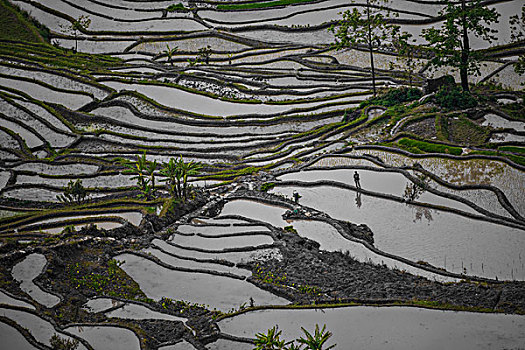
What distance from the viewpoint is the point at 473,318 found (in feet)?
27.8

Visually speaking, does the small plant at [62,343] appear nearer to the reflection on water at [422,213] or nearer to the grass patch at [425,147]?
the reflection on water at [422,213]

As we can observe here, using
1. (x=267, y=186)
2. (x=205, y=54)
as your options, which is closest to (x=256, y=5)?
(x=205, y=54)

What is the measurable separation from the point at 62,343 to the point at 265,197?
749 cm

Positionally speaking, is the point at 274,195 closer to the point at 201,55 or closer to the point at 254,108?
the point at 254,108

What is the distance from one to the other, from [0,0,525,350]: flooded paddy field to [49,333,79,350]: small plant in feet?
0.16

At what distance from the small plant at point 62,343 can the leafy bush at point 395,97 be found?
15.3m

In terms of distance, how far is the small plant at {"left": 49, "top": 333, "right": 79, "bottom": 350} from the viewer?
8625 millimetres

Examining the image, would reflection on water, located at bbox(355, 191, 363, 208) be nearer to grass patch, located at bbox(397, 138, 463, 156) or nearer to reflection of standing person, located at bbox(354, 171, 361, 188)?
reflection of standing person, located at bbox(354, 171, 361, 188)

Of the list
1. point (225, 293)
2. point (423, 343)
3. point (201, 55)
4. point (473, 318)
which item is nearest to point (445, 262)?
point (473, 318)

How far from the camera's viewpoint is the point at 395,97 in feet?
69.8

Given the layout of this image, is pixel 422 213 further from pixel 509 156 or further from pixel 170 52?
pixel 170 52

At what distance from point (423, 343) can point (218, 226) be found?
21.6 feet

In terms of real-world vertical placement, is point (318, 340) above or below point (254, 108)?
below

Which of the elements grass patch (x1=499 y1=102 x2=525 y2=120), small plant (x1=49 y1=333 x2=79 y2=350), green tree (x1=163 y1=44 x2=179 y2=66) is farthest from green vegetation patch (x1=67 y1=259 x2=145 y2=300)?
green tree (x1=163 y1=44 x2=179 y2=66)
